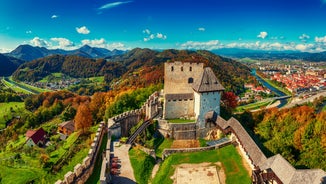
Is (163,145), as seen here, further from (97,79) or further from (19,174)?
(97,79)

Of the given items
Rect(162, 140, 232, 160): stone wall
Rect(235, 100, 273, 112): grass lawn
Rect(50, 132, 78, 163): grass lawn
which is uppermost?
Rect(162, 140, 232, 160): stone wall

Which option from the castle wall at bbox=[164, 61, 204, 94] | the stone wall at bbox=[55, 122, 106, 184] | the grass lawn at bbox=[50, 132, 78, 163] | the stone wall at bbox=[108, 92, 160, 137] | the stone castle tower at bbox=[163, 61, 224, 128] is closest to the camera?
the stone wall at bbox=[55, 122, 106, 184]

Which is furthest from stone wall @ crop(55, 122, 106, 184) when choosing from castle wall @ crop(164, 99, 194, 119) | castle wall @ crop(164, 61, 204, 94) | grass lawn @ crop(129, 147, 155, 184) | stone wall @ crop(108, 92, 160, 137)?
castle wall @ crop(164, 61, 204, 94)

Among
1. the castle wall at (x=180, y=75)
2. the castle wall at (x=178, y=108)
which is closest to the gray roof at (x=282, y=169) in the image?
the castle wall at (x=178, y=108)

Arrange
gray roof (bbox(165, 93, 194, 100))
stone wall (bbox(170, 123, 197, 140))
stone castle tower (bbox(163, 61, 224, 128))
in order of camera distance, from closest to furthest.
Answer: stone wall (bbox(170, 123, 197, 140)) → stone castle tower (bbox(163, 61, 224, 128)) → gray roof (bbox(165, 93, 194, 100))

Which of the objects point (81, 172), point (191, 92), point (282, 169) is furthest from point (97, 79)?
point (282, 169)

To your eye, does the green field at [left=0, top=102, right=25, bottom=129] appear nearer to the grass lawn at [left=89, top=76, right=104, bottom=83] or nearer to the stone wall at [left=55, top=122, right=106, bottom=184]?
the stone wall at [left=55, top=122, right=106, bottom=184]

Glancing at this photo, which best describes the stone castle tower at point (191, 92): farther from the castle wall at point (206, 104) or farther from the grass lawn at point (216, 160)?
the grass lawn at point (216, 160)
